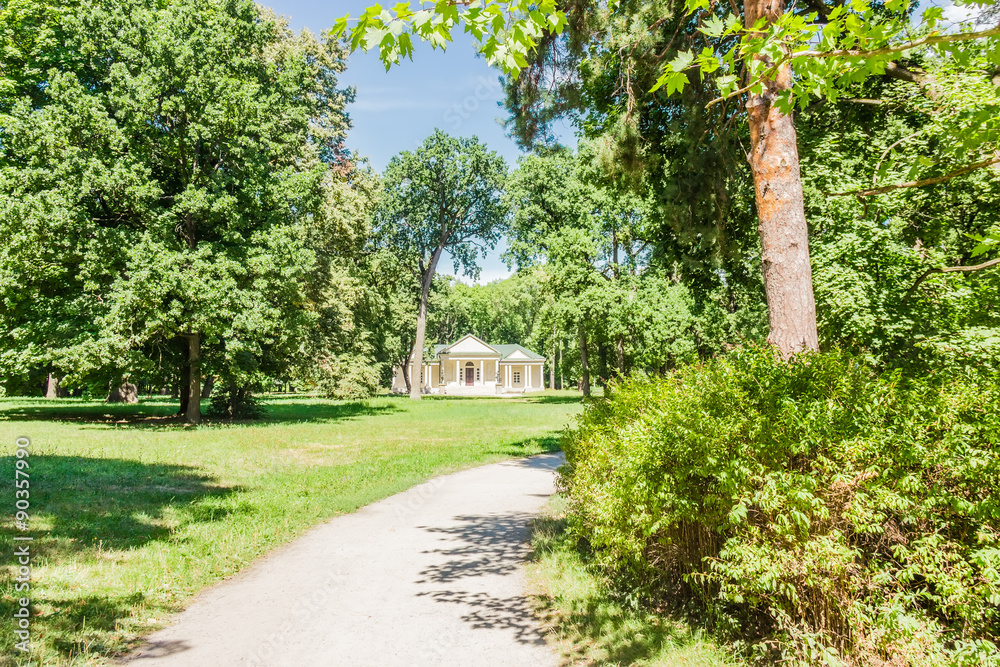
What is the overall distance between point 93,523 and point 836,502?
7.97m

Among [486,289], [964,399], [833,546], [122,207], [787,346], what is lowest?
[833,546]

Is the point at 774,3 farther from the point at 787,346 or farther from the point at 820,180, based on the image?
the point at 820,180

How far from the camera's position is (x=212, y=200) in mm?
18609

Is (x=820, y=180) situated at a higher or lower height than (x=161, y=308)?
higher

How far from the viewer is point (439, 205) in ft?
140

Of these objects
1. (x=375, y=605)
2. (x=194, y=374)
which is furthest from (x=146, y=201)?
(x=375, y=605)

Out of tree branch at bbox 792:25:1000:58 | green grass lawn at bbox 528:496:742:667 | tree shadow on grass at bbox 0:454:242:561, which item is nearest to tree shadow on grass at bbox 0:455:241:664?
tree shadow on grass at bbox 0:454:242:561

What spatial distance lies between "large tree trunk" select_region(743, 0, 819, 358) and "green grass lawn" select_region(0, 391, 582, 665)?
623cm

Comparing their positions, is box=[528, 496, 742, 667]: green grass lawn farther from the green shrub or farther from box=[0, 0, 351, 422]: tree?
box=[0, 0, 351, 422]: tree

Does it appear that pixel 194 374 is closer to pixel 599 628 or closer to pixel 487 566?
pixel 487 566

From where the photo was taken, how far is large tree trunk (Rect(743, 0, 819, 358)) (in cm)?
546

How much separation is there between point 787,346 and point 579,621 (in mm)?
3229

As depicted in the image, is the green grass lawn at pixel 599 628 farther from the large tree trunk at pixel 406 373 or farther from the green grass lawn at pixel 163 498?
the large tree trunk at pixel 406 373

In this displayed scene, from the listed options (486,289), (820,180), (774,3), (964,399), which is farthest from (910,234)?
(486,289)
